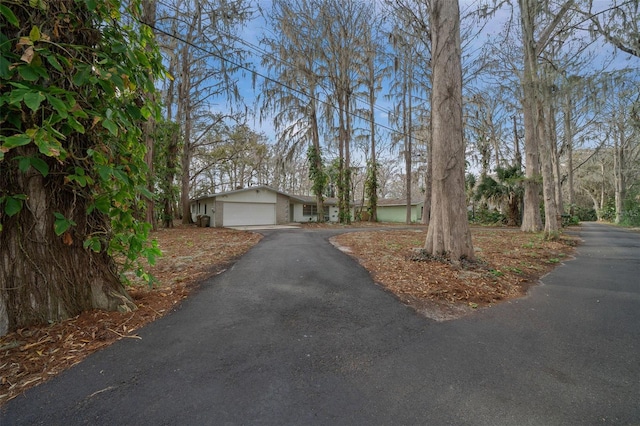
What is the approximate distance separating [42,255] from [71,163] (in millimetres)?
865

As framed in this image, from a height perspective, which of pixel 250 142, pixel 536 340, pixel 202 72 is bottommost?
pixel 536 340

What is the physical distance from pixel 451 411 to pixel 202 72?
18212 millimetres

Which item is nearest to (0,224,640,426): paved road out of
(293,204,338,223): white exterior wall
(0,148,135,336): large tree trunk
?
(0,148,135,336): large tree trunk

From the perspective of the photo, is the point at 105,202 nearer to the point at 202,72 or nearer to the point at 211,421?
the point at 211,421

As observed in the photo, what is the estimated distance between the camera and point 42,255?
2.39m

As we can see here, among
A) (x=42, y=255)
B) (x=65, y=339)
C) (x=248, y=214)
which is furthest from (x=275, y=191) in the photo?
(x=65, y=339)

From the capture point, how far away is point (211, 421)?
1.55m

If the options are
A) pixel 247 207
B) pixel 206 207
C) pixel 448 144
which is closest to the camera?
pixel 448 144

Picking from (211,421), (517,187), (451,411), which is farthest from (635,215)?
(211,421)

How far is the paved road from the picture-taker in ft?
5.33

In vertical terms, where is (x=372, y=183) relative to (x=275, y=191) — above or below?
above

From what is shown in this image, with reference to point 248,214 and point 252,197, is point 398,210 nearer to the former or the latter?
point 252,197

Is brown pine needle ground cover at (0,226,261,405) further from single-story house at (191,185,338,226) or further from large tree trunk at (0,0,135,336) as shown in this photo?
single-story house at (191,185,338,226)

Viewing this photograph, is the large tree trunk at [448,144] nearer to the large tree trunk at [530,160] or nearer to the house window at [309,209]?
the large tree trunk at [530,160]
